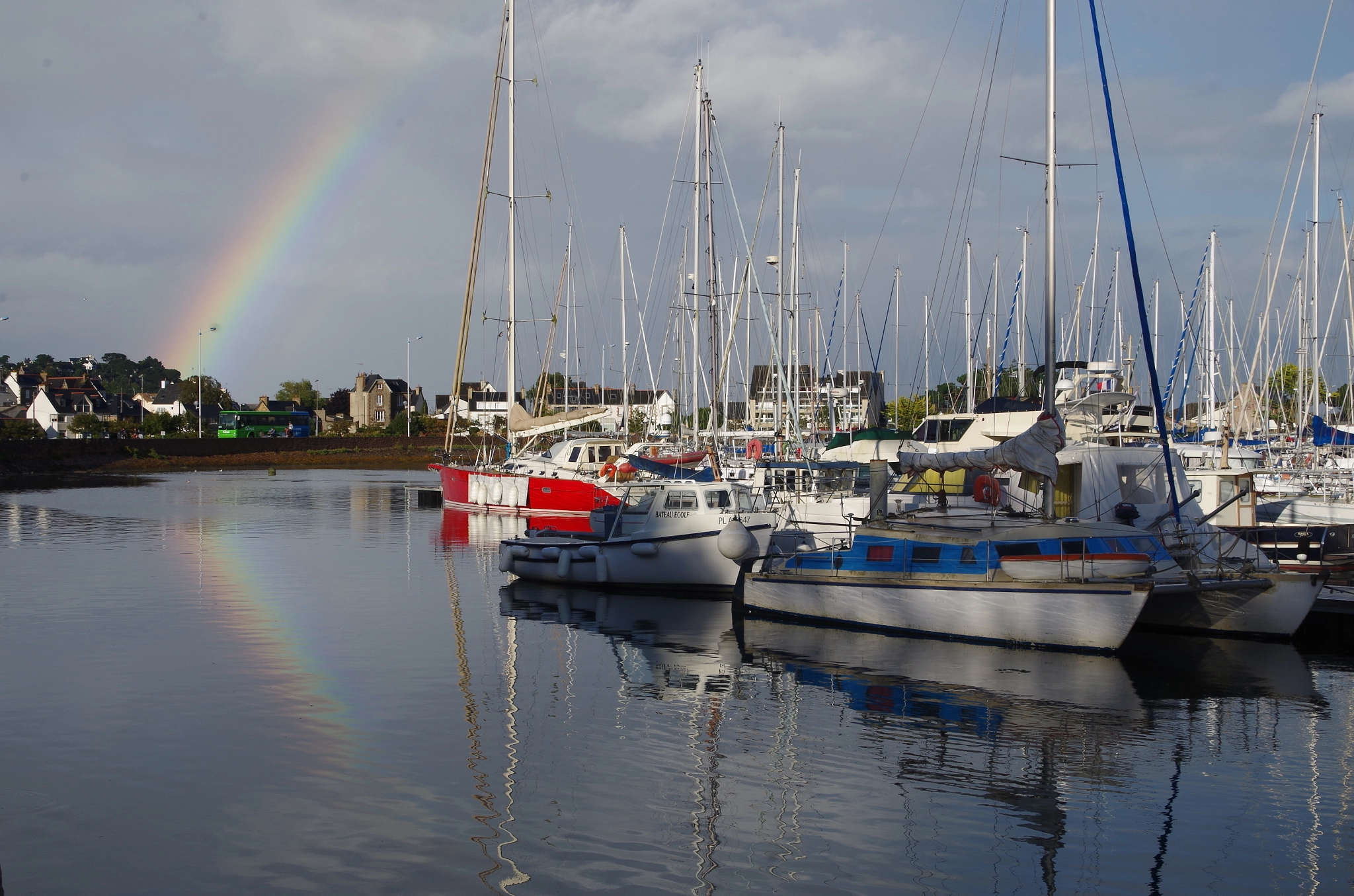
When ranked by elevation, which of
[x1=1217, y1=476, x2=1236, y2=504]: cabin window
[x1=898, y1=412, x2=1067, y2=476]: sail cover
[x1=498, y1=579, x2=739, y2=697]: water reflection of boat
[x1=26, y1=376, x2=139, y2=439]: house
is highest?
[x1=26, y1=376, x2=139, y2=439]: house

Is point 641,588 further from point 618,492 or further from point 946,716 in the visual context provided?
point 618,492

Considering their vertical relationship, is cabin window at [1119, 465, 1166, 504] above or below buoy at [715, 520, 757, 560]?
above

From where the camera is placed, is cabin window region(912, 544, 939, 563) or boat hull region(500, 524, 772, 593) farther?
boat hull region(500, 524, 772, 593)

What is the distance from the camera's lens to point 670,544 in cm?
3050

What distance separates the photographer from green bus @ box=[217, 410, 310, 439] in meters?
138

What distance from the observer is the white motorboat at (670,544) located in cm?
2992

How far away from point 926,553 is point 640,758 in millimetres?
10100

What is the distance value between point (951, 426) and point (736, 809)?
31369mm

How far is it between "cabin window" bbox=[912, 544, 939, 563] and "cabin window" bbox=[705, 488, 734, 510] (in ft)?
23.6

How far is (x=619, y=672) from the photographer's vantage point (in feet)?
70.7

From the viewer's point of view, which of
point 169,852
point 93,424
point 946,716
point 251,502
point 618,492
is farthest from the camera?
point 93,424

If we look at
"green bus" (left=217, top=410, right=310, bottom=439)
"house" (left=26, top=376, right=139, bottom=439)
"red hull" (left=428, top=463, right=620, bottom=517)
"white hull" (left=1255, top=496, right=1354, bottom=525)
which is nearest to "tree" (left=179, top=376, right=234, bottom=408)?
"house" (left=26, top=376, right=139, bottom=439)

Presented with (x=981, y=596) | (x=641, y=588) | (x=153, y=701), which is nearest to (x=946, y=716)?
(x=981, y=596)

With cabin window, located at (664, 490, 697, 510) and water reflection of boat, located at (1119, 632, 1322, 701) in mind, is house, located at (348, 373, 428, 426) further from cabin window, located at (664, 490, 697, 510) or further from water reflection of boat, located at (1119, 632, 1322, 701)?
water reflection of boat, located at (1119, 632, 1322, 701)
